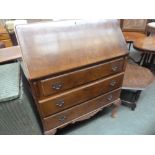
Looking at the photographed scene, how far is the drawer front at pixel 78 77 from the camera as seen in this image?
977 millimetres

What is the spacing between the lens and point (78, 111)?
1294mm

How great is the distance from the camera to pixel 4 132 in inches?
37.6

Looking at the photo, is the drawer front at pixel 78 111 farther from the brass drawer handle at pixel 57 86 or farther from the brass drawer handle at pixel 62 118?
the brass drawer handle at pixel 57 86

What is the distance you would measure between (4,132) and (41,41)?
0.65 metres

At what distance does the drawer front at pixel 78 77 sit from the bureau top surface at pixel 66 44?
0.20ft

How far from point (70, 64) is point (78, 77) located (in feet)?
0.44

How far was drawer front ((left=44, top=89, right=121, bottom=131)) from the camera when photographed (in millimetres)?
1188

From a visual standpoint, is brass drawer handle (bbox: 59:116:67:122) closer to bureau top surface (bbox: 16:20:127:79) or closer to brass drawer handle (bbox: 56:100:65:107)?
brass drawer handle (bbox: 56:100:65:107)

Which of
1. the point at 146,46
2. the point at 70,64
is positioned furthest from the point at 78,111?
the point at 146,46

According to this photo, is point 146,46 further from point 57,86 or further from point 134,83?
point 57,86

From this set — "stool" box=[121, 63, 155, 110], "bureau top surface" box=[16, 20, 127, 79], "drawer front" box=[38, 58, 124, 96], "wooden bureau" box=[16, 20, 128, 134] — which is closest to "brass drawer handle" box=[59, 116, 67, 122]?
"wooden bureau" box=[16, 20, 128, 134]

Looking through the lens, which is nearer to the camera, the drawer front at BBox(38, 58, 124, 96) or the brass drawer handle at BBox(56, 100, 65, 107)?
the drawer front at BBox(38, 58, 124, 96)
